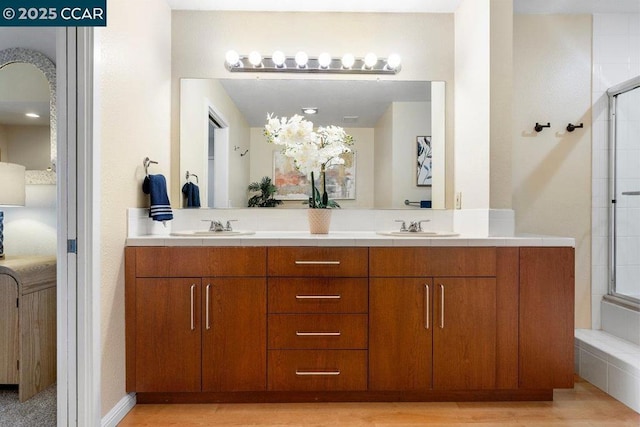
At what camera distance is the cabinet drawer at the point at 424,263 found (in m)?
2.03

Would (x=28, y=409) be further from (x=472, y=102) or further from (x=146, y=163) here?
(x=472, y=102)

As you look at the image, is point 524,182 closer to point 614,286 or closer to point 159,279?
point 614,286

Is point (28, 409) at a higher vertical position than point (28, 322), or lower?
lower

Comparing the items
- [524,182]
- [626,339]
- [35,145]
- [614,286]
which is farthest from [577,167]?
[35,145]

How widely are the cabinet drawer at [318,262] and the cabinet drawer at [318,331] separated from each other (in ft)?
0.70

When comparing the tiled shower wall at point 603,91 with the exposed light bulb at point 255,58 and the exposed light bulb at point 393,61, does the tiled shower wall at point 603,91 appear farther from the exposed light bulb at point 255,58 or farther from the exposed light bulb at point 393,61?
the exposed light bulb at point 255,58

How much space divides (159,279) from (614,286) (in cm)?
285

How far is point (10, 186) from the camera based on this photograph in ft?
5.48

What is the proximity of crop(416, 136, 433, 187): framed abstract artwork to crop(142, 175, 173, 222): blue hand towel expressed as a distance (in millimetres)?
1583

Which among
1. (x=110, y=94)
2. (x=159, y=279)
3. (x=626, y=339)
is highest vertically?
(x=110, y=94)

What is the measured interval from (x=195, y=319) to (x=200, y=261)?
11.4 inches

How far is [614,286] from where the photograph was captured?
2.65m

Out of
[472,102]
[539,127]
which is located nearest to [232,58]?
[472,102]

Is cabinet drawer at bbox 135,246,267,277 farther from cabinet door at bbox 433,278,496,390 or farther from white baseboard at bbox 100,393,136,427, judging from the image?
cabinet door at bbox 433,278,496,390
